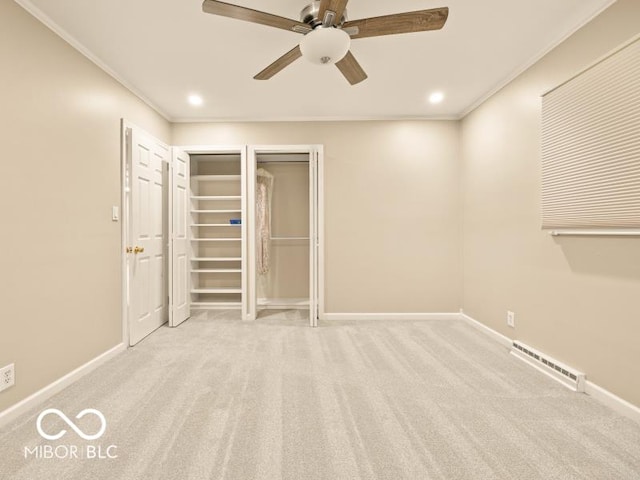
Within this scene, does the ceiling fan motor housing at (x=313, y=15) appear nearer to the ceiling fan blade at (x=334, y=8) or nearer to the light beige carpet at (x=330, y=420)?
the ceiling fan blade at (x=334, y=8)

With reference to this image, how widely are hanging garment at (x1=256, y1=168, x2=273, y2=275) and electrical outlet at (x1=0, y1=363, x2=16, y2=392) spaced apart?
2.69 metres

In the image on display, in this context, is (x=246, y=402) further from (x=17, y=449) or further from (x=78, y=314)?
(x=78, y=314)

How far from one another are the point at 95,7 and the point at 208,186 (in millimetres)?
2677

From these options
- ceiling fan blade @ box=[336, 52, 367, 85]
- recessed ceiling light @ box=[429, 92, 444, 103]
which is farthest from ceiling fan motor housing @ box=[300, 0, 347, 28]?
recessed ceiling light @ box=[429, 92, 444, 103]

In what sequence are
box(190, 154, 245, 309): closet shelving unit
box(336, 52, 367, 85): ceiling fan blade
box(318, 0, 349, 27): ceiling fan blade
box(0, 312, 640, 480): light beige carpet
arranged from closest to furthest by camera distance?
box(0, 312, 640, 480): light beige carpet < box(318, 0, 349, 27): ceiling fan blade < box(336, 52, 367, 85): ceiling fan blade < box(190, 154, 245, 309): closet shelving unit

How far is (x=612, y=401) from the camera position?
1.88 meters

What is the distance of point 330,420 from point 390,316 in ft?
7.30

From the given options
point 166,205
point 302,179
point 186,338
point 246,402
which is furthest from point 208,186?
point 246,402

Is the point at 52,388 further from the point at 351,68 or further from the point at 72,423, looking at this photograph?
the point at 351,68

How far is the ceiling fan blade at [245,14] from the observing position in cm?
159

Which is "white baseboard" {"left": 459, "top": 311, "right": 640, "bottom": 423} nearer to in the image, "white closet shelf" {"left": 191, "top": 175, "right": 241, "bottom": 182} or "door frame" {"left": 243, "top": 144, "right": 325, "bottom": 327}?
"door frame" {"left": 243, "top": 144, "right": 325, "bottom": 327}

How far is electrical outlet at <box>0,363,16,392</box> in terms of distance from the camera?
5.68 feet

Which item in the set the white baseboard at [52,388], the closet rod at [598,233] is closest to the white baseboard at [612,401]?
the closet rod at [598,233]

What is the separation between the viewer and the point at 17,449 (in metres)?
1.52
